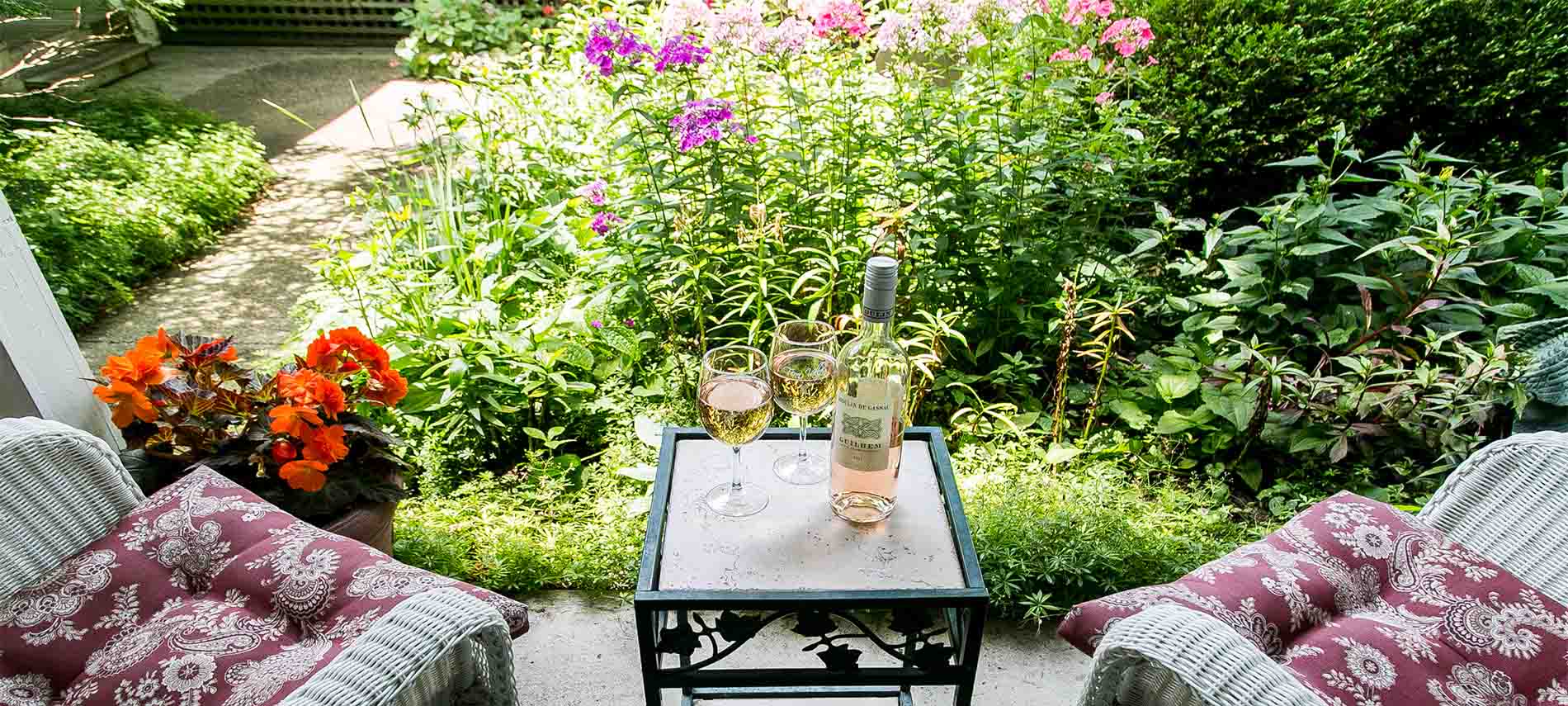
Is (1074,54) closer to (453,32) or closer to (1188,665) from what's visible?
(1188,665)

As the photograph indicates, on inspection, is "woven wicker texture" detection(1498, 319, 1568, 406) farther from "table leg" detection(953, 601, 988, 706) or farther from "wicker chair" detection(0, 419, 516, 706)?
"wicker chair" detection(0, 419, 516, 706)

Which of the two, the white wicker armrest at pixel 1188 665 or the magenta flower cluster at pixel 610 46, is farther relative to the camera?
the magenta flower cluster at pixel 610 46

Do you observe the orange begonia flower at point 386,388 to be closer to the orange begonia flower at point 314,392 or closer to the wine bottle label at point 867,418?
the orange begonia flower at point 314,392

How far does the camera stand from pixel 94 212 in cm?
346

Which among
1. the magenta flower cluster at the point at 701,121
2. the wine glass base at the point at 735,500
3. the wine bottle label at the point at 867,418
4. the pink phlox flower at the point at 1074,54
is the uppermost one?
the pink phlox flower at the point at 1074,54

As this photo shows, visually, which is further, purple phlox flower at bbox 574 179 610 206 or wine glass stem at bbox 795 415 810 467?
purple phlox flower at bbox 574 179 610 206

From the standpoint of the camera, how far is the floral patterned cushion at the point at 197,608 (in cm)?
114

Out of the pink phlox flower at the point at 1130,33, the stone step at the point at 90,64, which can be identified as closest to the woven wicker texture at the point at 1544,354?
the pink phlox flower at the point at 1130,33

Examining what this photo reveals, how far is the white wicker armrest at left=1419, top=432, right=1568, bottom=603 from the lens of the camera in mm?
1315

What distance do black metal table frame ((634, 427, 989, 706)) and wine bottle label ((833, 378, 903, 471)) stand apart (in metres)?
0.18

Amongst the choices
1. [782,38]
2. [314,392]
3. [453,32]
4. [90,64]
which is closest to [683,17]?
[782,38]

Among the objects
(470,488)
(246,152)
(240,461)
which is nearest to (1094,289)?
(470,488)

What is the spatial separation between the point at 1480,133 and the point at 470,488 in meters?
3.23

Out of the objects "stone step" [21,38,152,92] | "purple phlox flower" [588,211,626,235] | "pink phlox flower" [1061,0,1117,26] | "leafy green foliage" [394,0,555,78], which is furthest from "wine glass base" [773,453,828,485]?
"leafy green foliage" [394,0,555,78]
